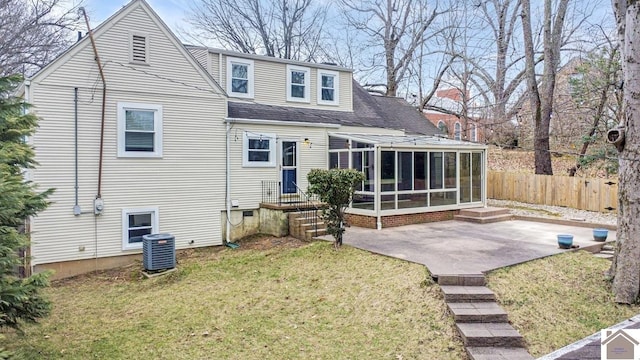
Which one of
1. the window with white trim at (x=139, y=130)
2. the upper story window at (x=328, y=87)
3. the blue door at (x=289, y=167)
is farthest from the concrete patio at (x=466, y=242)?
the window with white trim at (x=139, y=130)

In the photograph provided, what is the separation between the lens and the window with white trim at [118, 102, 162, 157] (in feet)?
34.4

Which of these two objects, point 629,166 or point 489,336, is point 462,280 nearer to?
point 489,336

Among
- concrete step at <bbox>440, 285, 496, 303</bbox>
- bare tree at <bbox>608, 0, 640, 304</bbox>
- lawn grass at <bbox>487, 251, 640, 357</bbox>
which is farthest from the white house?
bare tree at <bbox>608, 0, 640, 304</bbox>

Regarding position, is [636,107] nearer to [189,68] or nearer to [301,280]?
[301,280]

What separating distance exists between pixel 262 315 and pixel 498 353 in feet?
11.6

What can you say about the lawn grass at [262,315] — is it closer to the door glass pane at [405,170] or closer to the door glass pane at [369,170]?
the door glass pane at [369,170]

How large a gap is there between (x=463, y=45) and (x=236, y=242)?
18.8 metres

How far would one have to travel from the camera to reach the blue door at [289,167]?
518 inches

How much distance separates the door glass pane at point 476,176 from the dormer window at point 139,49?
11126mm

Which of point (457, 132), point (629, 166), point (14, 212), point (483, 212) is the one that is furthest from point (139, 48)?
point (457, 132)

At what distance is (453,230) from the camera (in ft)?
37.7

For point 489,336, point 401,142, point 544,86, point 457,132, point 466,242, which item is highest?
point 544,86

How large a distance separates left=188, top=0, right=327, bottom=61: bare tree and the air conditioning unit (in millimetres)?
19391

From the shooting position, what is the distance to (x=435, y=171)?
13.3 m
